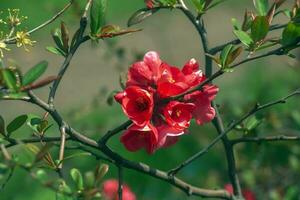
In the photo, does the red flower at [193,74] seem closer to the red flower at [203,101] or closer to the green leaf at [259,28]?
the red flower at [203,101]

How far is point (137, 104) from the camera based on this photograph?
136 cm

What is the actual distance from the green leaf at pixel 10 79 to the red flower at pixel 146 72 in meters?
0.29

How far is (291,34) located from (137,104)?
0.32m

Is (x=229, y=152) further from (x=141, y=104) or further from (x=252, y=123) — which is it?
(x=141, y=104)

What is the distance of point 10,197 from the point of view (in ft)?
10.8

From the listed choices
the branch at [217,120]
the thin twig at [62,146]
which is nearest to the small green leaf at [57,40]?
the thin twig at [62,146]

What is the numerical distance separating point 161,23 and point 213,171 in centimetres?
363

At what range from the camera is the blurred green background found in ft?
8.80

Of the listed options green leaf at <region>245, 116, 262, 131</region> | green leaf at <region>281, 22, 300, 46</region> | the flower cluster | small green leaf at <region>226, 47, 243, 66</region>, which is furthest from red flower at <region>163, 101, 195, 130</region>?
green leaf at <region>245, 116, 262, 131</region>

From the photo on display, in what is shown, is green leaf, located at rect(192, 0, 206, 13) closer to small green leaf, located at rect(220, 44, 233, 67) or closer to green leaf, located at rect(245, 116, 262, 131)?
small green leaf, located at rect(220, 44, 233, 67)

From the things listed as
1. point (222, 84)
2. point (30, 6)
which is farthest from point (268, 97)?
point (30, 6)

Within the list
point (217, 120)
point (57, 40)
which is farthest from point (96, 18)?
point (217, 120)

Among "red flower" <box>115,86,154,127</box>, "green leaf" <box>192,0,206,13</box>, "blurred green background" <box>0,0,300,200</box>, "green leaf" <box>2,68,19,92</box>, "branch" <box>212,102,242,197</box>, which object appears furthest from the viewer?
"blurred green background" <box>0,0,300,200</box>

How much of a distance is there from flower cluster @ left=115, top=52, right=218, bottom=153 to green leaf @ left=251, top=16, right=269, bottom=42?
128 millimetres
